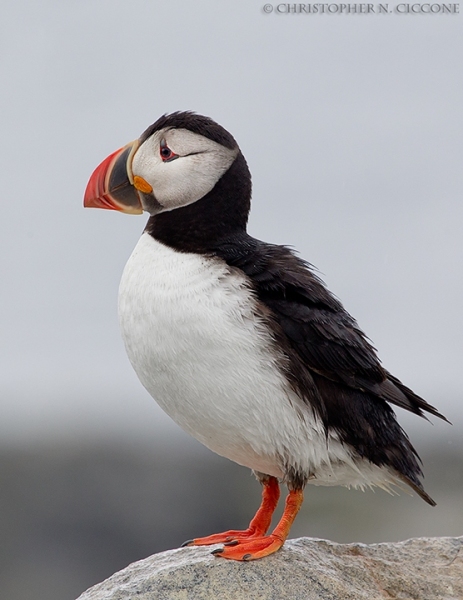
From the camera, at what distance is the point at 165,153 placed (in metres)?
Result: 6.82

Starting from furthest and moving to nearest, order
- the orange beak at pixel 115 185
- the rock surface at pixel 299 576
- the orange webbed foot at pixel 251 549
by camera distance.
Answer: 1. the orange beak at pixel 115 185
2. the orange webbed foot at pixel 251 549
3. the rock surface at pixel 299 576

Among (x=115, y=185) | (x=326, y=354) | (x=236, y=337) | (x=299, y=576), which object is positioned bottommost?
(x=299, y=576)

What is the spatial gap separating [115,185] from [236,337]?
50.4 inches

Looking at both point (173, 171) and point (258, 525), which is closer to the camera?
point (173, 171)

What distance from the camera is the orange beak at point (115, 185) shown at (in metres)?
6.94

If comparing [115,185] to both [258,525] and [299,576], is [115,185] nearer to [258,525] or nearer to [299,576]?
[258,525]

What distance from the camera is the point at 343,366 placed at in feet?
21.9

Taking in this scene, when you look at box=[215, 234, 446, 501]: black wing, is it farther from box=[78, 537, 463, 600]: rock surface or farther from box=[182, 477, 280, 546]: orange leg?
box=[182, 477, 280, 546]: orange leg

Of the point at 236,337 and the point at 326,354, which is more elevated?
the point at 236,337

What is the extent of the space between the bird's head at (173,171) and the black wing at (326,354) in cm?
34

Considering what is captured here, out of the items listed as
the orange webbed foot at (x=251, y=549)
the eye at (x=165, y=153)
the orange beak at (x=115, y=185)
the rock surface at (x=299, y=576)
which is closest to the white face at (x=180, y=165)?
the eye at (x=165, y=153)

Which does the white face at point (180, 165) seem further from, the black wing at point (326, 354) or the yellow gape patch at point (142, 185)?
the black wing at point (326, 354)

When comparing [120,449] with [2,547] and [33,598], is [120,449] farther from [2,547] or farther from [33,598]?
[33,598]

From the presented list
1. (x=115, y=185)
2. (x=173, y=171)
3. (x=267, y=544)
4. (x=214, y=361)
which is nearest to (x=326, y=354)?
(x=214, y=361)
